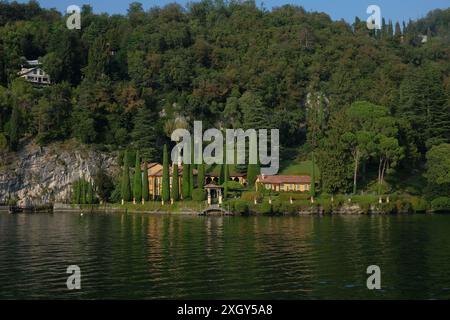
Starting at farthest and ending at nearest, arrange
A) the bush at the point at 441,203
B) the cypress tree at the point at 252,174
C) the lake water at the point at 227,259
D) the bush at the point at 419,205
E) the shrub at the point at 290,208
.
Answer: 1. the cypress tree at the point at 252,174
2. the shrub at the point at 290,208
3. the bush at the point at 419,205
4. the bush at the point at 441,203
5. the lake water at the point at 227,259

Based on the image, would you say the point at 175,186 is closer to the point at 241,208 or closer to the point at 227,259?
the point at 241,208

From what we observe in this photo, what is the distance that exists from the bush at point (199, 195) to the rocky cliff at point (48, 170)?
63.3 ft

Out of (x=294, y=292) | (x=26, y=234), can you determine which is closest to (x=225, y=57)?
(x=26, y=234)

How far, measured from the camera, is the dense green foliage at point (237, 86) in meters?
100

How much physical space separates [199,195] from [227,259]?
50.7m

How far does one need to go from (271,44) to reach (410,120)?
177 feet

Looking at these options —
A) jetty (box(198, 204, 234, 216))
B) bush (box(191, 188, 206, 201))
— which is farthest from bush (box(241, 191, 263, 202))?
bush (box(191, 188, 206, 201))

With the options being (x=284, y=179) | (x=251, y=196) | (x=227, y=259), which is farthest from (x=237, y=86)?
(x=227, y=259)

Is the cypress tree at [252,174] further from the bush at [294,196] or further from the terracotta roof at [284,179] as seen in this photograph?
the bush at [294,196]

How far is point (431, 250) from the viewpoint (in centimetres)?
4734

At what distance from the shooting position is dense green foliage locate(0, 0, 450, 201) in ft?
329

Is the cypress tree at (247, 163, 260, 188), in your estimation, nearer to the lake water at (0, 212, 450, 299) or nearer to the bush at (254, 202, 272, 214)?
Result: the bush at (254, 202, 272, 214)

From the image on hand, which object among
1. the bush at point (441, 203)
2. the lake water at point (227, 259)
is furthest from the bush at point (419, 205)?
the lake water at point (227, 259)

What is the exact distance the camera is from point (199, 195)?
93875 mm
